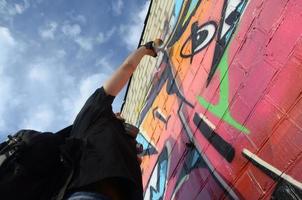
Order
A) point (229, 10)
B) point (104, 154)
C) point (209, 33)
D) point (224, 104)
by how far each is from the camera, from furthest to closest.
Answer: point (209, 33)
point (229, 10)
point (224, 104)
point (104, 154)

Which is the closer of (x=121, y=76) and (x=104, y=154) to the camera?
(x=104, y=154)

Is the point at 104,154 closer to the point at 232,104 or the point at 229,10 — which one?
the point at 232,104

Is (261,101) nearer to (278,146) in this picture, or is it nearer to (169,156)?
(278,146)

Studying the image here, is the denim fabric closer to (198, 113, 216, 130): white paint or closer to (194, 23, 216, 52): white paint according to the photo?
(198, 113, 216, 130): white paint

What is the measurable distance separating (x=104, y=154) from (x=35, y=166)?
406mm

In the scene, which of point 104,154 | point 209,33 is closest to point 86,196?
point 104,154

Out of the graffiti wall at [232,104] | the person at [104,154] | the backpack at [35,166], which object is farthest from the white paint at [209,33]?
the backpack at [35,166]

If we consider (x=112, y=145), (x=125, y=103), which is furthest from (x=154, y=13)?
(x=112, y=145)

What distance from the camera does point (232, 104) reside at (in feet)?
9.68

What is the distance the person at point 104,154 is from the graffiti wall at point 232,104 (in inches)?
25.8

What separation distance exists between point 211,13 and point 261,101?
1483mm

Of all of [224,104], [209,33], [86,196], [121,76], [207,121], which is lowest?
[86,196]

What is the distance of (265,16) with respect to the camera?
2.71m

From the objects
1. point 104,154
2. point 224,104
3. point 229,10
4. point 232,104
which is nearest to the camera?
point 104,154
